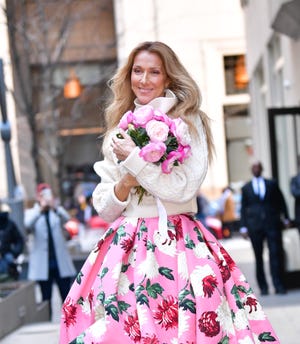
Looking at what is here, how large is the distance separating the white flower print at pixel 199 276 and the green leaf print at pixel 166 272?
0.29 ft

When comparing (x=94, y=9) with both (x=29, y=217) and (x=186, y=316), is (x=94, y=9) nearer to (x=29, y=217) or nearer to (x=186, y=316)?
(x=29, y=217)

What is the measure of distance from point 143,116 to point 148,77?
0.23m

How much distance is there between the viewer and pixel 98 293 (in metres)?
4.18

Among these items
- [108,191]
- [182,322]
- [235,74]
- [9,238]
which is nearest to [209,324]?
[182,322]

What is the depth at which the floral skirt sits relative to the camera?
4051mm

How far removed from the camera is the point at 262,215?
12547 mm

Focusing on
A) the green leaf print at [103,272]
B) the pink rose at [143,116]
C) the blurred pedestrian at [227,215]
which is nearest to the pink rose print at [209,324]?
the green leaf print at [103,272]

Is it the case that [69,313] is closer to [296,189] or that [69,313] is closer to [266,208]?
[266,208]

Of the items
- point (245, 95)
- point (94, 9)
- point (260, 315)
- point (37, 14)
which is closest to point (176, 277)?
point (260, 315)

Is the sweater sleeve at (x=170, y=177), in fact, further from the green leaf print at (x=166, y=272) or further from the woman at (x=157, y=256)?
the green leaf print at (x=166, y=272)

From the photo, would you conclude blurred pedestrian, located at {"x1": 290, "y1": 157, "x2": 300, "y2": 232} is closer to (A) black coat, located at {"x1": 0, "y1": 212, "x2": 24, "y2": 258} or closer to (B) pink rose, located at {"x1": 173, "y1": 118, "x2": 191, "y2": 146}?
(A) black coat, located at {"x1": 0, "y1": 212, "x2": 24, "y2": 258}

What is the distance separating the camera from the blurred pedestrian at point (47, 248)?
34.8ft

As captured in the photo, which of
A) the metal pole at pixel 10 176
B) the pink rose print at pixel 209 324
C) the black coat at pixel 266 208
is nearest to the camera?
the pink rose print at pixel 209 324

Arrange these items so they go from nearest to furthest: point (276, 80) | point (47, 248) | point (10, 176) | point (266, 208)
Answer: point (47, 248)
point (266, 208)
point (10, 176)
point (276, 80)
